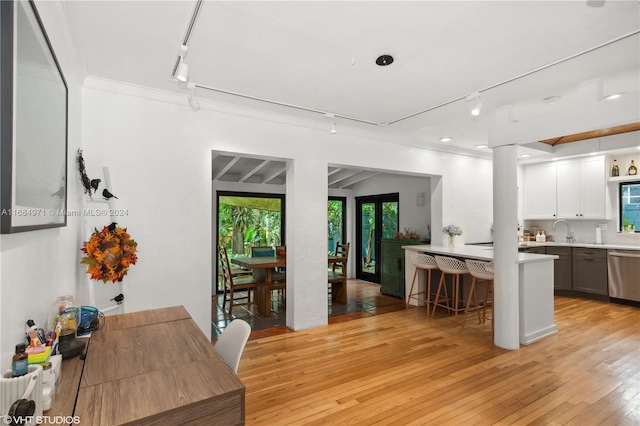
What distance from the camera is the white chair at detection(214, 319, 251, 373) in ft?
5.91

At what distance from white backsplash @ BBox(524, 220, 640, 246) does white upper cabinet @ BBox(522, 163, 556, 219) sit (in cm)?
37

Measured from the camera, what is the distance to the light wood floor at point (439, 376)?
7.79ft

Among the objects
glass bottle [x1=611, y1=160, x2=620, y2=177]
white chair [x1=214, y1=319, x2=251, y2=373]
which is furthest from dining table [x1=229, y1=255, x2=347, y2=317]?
glass bottle [x1=611, y1=160, x2=620, y2=177]

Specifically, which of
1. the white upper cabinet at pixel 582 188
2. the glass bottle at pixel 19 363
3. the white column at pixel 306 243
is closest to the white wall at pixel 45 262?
the glass bottle at pixel 19 363

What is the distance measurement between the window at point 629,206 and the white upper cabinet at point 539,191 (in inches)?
38.9

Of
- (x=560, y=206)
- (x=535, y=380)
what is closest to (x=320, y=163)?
(x=535, y=380)

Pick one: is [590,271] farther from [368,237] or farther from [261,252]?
[261,252]

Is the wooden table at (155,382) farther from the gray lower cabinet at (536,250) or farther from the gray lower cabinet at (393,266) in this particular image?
the gray lower cabinet at (536,250)

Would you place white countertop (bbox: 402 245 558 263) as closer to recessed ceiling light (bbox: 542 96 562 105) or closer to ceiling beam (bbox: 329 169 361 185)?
recessed ceiling light (bbox: 542 96 562 105)

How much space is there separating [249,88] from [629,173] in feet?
21.1

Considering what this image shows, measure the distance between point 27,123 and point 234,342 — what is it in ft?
4.64

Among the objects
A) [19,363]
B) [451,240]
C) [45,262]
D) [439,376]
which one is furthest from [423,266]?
[19,363]

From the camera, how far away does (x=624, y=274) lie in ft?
17.2

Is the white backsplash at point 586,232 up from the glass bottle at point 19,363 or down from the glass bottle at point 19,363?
up
